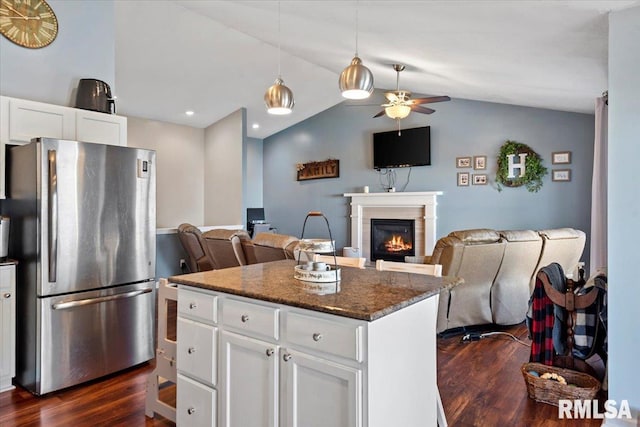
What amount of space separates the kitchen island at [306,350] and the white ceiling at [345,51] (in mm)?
1808

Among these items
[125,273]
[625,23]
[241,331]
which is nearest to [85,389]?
[125,273]

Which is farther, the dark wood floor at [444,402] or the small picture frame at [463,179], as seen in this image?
the small picture frame at [463,179]

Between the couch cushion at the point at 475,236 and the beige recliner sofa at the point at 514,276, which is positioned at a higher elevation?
the couch cushion at the point at 475,236

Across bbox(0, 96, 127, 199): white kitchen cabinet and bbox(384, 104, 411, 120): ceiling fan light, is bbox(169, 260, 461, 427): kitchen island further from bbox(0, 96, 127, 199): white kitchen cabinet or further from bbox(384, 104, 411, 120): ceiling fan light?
bbox(384, 104, 411, 120): ceiling fan light

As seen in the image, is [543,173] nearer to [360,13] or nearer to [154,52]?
[360,13]

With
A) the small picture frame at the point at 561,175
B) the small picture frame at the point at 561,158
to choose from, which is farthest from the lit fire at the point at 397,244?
the small picture frame at the point at 561,158

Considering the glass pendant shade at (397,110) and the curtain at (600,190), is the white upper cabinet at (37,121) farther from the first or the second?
the curtain at (600,190)

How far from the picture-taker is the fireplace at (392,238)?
7254 mm

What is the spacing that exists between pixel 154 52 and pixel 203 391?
179 inches

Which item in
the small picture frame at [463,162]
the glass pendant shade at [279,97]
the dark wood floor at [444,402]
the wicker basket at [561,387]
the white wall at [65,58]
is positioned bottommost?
the dark wood floor at [444,402]

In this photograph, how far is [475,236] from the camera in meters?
3.61

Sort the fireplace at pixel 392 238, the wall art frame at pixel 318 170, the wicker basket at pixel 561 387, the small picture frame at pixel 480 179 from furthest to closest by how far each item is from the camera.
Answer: the wall art frame at pixel 318 170 < the fireplace at pixel 392 238 < the small picture frame at pixel 480 179 < the wicker basket at pixel 561 387

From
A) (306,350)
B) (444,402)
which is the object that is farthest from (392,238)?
(306,350)

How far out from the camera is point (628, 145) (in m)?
2.19
